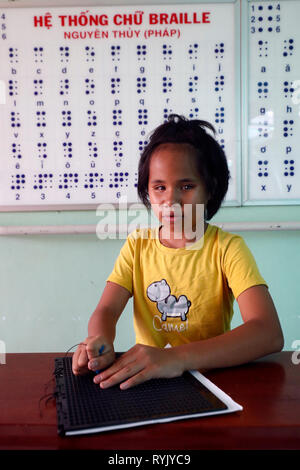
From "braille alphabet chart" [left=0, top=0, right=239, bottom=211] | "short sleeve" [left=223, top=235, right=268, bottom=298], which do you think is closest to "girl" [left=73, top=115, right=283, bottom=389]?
"short sleeve" [left=223, top=235, right=268, bottom=298]

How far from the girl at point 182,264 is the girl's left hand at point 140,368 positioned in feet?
0.71

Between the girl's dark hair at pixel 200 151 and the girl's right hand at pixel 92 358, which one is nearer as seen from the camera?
the girl's right hand at pixel 92 358

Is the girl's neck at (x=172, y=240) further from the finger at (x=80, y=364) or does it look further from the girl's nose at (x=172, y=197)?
the finger at (x=80, y=364)

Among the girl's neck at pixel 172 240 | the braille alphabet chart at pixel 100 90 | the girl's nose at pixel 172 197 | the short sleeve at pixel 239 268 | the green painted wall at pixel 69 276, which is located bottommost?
the green painted wall at pixel 69 276

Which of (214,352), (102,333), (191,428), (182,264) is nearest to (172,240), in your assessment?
(182,264)

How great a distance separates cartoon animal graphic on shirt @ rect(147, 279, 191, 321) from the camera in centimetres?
108

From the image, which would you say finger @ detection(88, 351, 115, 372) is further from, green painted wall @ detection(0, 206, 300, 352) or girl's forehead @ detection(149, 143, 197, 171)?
green painted wall @ detection(0, 206, 300, 352)

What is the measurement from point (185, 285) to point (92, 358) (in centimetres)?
41

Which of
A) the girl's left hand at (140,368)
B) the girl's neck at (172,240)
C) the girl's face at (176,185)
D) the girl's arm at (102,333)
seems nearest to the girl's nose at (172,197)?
the girl's face at (176,185)

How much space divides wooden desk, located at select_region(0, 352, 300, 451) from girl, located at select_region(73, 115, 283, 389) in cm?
26

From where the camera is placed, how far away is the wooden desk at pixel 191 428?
1.76ft

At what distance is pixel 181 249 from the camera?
1.14 meters

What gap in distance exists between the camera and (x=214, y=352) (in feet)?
2.59

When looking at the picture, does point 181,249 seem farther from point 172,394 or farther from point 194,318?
point 172,394
